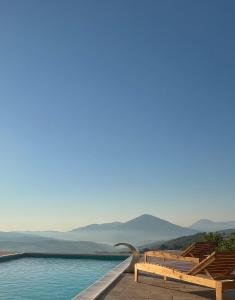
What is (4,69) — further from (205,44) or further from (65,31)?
(205,44)

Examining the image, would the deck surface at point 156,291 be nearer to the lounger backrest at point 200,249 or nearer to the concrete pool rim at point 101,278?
the concrete pool rim at point 101,278

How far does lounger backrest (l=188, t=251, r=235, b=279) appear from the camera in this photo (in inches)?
297

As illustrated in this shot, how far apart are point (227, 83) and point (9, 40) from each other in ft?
38.3

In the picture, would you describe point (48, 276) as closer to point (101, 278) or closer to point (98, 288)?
point (101, 278)

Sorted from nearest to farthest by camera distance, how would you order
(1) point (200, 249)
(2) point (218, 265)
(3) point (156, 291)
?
(2) point (218, 265) → (3) point (156, 291) → (1) point (200, 249)

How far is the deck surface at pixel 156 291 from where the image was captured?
820 centimetres

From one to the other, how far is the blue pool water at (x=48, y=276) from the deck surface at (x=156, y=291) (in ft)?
6.45

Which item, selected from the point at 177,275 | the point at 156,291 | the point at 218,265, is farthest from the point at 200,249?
the point at 218,265

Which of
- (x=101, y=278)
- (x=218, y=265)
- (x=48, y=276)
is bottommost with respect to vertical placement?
(x=48, y=276)

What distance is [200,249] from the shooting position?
11.8 metres

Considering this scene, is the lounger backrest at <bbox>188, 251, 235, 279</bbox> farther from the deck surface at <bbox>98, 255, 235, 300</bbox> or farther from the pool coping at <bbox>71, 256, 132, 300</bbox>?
the pool coping at <bbox>71, 256, 132, 300</bbox>

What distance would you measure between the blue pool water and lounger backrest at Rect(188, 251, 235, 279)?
430 cm

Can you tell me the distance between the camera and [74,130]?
22797 millimetres

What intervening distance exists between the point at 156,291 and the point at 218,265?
188 centimetres
